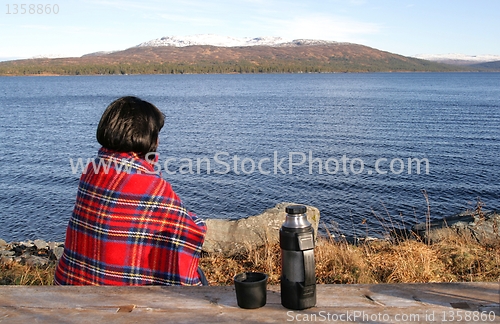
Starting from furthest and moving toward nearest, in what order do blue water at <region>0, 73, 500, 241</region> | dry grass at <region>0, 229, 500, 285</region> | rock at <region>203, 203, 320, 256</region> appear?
blue water at <region>0, 73, 500, 241</region> → rock at <region>203, 203, 320, 256</region> → dry grass at <region>0, 229, 500, 285</region>

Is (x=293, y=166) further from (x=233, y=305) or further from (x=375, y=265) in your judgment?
(x=233, y=305)

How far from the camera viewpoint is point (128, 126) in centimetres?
321

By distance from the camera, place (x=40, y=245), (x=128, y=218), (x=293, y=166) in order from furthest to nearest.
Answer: (x=293, y=166)
(x=40, y=245)
(x=128, y=218)

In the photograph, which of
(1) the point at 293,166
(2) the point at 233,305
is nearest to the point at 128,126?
(2) the point at 233,305

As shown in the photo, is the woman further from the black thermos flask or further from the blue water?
the blue water

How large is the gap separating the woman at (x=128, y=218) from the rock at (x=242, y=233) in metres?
4.18

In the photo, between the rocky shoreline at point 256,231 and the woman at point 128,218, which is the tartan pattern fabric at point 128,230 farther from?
the rocky shoreline at point 256,231

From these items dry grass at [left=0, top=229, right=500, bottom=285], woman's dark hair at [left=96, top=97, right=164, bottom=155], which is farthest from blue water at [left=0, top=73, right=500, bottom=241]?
woman's dark hair at [left=96, top=97, right=164, bottom=155]

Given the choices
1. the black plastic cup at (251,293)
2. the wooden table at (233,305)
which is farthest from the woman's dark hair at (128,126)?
the black plastic cup at (251,293)

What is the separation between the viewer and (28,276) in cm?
617

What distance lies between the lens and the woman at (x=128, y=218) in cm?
318

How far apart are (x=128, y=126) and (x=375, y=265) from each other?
170 inches

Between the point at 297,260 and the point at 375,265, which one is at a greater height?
the point at 297,260

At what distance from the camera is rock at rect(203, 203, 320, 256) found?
7.94m
